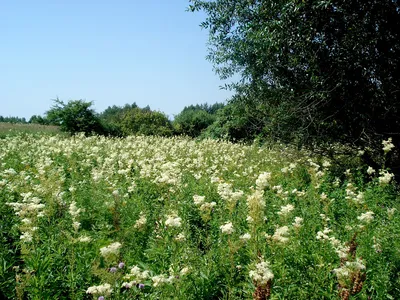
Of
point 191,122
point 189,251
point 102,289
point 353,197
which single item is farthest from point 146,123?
point 102,289

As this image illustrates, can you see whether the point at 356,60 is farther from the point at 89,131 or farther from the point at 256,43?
the point at 89,131

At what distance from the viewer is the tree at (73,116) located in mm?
20297

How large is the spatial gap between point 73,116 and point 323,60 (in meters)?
16.6

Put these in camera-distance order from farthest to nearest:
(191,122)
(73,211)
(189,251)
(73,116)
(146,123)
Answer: (191,122), (146,123), (73,116), (73,211), (189,251)

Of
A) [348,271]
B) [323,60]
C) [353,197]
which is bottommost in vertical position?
[348,271]

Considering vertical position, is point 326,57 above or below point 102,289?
above

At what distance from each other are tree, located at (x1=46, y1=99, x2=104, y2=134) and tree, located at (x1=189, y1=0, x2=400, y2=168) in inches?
557

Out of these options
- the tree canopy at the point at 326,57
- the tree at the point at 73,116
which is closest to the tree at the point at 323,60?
the tree canopy at the point at 326,57

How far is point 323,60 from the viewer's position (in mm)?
7320

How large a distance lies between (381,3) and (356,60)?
3.83ft

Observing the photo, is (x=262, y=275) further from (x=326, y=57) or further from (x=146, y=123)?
(x=146, y=123)

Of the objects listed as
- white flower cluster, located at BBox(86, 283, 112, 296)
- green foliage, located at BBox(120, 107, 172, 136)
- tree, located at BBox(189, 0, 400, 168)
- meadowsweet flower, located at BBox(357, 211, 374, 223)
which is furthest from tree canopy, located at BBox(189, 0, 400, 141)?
green foliage, located at BBox(120, 107, 172, 136)

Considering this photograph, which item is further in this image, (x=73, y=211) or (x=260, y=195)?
(x=73, y=211)

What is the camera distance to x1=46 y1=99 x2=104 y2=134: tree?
2030 cm
